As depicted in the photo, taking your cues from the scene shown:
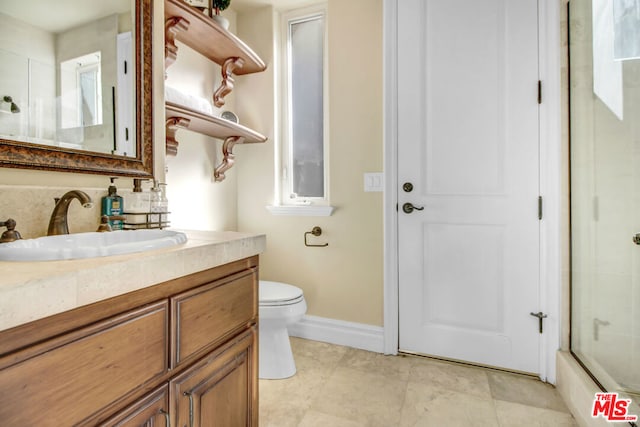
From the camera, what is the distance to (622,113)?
125 cm

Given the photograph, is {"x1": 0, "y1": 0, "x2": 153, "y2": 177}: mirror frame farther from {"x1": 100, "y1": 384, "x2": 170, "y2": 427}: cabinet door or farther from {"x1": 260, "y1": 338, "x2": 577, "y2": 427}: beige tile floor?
{"x1": 260, "y1": 338, "x2": 577, "y2": 427}: beige tile floor

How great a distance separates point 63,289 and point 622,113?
1.74 m

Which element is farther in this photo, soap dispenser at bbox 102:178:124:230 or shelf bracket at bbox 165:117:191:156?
shelf bracket at bbox 165:117:191:156

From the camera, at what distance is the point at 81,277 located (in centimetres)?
59

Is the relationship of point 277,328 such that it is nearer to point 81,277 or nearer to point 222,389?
point 222,389

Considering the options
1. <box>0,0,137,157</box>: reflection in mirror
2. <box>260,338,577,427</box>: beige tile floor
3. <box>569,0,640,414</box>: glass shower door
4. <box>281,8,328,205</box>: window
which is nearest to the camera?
<box>0,0,137,157</box>: reflection in mirror

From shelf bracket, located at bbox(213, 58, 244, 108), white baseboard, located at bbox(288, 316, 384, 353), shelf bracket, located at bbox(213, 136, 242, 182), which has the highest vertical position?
shelf bracket, located at bbox(213, 58, 244, 108)

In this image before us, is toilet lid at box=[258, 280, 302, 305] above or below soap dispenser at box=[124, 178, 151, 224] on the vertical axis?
below

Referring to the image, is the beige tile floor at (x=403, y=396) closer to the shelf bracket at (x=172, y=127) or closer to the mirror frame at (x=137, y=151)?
the mirror frame at (x=137, y=151)

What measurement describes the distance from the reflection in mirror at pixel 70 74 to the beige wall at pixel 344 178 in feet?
3.86

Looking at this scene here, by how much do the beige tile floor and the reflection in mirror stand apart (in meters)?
1.28

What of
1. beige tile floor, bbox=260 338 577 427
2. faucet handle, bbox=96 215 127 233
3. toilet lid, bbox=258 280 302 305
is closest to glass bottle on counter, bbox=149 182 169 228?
faucet handle, bbox=96 215 127 233

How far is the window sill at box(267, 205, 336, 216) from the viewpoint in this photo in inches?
85.6

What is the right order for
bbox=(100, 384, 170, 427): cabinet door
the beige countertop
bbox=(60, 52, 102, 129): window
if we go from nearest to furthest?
the beige countertop → bbox=(100, 384, 170, 427): cabinet door → bbox=(60, 52, 102, 129): window
